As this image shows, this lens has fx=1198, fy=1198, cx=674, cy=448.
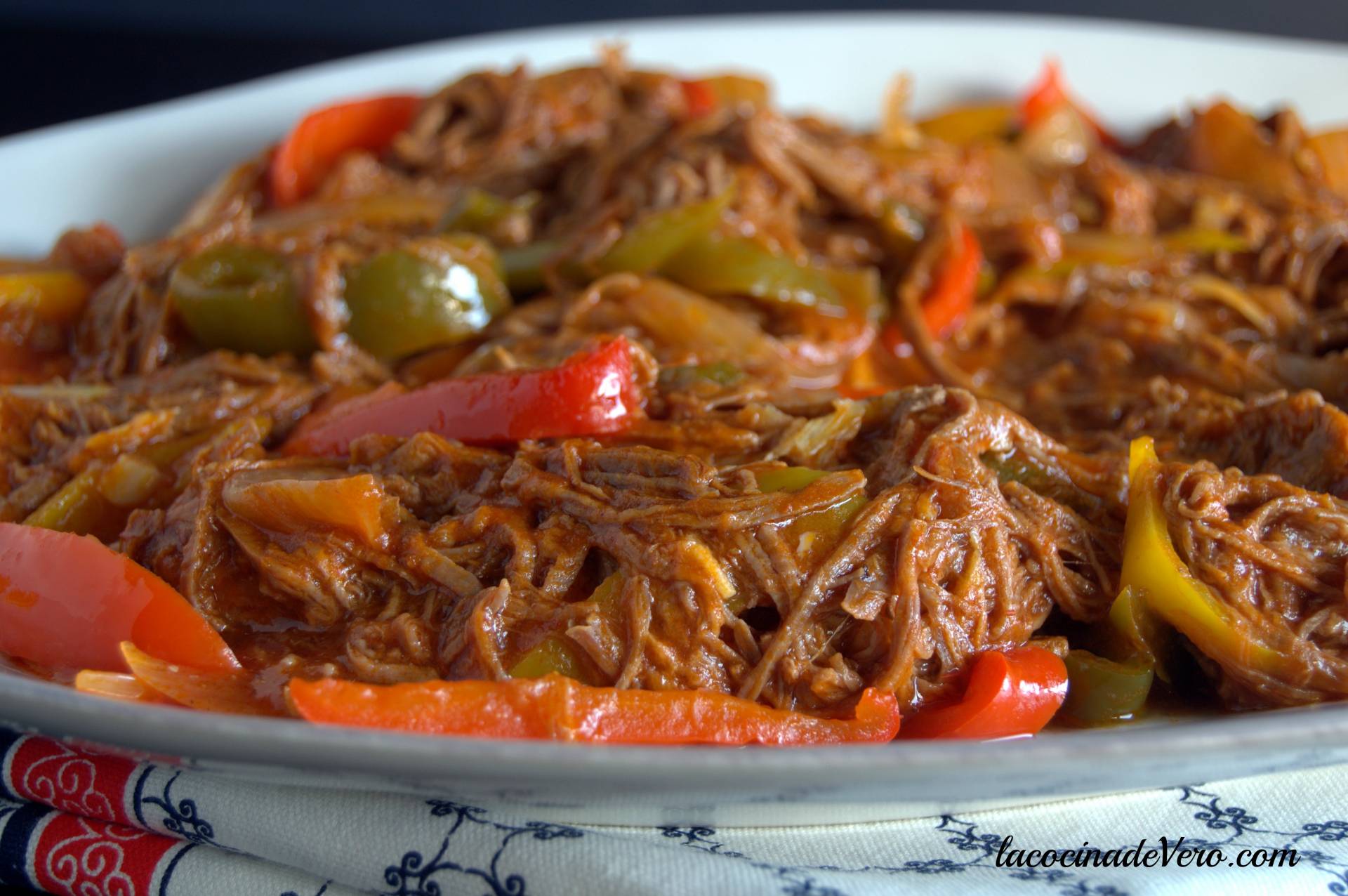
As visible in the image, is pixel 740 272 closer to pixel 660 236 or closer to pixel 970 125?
pixel 660 236

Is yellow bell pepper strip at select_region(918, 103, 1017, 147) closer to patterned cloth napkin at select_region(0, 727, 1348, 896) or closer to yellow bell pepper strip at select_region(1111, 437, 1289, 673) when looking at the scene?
yellow bell pepper strip at select_region(1111, 437, 1289, 673)

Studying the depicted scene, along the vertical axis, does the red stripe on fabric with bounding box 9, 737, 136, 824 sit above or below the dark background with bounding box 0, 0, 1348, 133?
below

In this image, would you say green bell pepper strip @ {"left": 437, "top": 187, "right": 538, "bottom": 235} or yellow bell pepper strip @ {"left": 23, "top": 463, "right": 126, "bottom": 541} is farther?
green bell pepper strip @ {"left": 437, "top": 187, "right": 538, "bottom": 235}

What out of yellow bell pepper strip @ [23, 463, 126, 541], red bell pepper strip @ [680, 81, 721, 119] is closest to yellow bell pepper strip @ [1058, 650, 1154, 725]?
yellow bell pepper strip @ [23, 463, 126, 541]

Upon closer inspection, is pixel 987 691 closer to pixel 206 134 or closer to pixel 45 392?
pixel 45 392

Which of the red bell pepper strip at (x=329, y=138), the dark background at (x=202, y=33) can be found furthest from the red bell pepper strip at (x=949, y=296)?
the dark background at (x=202, y=33)

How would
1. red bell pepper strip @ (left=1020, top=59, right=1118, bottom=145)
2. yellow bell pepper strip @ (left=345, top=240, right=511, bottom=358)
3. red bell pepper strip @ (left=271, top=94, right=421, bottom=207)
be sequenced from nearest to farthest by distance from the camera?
yellow bell pepper strip @ (left=345, top=240, right=511, bottom=358) → red bell pepper strip @ (left=271, top=94, right=421, bottom=207) → red bell pepper strip @ (left=1020, top=59, right=1118, bottom=145)

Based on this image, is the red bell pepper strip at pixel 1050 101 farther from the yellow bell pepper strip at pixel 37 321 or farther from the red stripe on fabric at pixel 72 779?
the red stripe on fabric at pixel 72 779

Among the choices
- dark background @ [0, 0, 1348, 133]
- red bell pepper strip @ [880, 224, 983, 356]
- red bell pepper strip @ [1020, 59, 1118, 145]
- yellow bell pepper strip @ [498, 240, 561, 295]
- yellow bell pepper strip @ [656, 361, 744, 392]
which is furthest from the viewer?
dark background @ [0, 0, 1348, 133]
